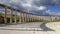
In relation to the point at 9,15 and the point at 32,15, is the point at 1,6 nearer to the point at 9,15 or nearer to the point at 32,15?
the point at 9,15

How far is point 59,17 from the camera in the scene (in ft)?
111

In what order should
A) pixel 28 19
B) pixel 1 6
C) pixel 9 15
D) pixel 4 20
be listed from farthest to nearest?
pixel 28 19 → pixel 9 15 → pixel 4 20 → pixel 1 6

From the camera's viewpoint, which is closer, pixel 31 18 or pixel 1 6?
pixel 1 6

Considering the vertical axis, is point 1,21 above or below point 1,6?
below

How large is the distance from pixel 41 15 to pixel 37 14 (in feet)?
3.02

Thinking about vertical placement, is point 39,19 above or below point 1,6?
below

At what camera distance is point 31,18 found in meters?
33.3

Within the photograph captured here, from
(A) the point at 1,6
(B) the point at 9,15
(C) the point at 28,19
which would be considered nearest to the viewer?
(A) the point at 1,6

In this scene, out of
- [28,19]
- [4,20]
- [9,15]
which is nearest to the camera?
[4,20]

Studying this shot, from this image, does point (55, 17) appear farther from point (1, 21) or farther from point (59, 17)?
point (1, 21)

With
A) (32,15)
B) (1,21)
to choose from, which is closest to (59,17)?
(32,15)

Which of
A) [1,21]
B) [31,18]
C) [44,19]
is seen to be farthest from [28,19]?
[1,21]

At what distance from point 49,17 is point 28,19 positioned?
4728 mm

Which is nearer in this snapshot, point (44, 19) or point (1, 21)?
point (1, 21)
